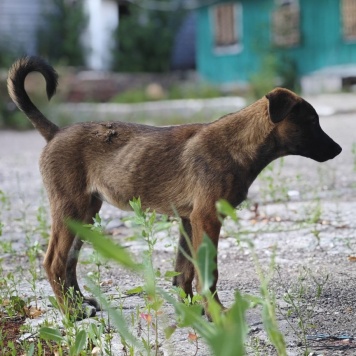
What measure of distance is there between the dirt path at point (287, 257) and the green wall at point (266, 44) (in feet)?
44.2

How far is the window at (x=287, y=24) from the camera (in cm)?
2311

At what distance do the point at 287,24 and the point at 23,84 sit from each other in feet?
63.6

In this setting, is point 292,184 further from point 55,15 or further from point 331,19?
point 55,15

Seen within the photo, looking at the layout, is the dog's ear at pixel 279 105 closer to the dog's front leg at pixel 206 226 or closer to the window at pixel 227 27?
the dog's front leg at pixel 206 226

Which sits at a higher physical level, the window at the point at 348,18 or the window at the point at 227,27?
the window at the point at 227,27

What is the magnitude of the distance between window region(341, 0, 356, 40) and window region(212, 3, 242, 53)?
14.2ft

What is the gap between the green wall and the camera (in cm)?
2192

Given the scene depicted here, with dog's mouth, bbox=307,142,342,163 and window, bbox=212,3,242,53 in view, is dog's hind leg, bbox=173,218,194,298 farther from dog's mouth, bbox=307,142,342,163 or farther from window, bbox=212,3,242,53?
window, bbox=212,3,242,53

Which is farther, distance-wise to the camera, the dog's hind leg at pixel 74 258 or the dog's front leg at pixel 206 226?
the dog's hind leg at pixel 74 258

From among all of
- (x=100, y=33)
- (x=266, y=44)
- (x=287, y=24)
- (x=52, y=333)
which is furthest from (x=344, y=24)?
(x=52, y=333)

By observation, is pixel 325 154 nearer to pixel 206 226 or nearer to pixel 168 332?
pixel 206 226

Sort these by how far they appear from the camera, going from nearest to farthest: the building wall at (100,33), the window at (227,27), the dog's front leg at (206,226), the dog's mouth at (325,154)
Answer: the dog's front leg at (206,226), the dog's mouth at (325,154), the window at (227,27), the building wall at (100,33)

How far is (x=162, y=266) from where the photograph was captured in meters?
5.29

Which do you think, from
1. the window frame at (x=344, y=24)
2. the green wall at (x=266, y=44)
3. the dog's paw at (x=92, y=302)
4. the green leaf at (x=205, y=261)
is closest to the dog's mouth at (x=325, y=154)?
the dog's paw at (x=92, y=302)
